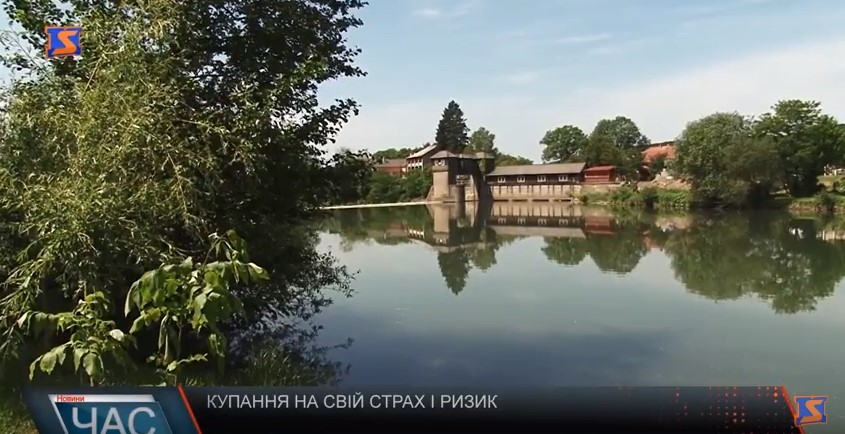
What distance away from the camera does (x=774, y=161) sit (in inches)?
1601

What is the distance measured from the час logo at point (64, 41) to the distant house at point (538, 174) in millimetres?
60183

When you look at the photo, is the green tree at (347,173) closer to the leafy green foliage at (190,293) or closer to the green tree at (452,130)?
the leafy green foliage at (190,293)

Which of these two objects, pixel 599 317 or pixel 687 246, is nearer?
pixel 599 317

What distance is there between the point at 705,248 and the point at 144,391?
22.3 meters

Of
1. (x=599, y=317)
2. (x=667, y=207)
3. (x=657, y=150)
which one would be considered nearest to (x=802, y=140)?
(x=667, y=207)

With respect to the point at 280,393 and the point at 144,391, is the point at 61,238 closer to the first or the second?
the point at 144,391

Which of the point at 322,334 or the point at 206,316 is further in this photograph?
the point at 322,334

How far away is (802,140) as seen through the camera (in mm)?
44844

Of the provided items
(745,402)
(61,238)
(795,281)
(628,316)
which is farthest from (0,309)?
(795,281)

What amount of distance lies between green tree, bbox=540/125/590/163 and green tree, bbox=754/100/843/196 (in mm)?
32907

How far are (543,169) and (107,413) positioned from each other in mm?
64181

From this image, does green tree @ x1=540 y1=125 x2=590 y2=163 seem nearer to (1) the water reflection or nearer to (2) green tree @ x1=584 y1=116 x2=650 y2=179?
(2) green tree @ x1=584 y1=116 x2=650 y2=179

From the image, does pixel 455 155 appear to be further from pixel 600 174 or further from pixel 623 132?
pixel 623 132

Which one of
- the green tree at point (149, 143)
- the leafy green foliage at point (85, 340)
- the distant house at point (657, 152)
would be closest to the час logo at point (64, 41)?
the green tree at point (149, 143)
